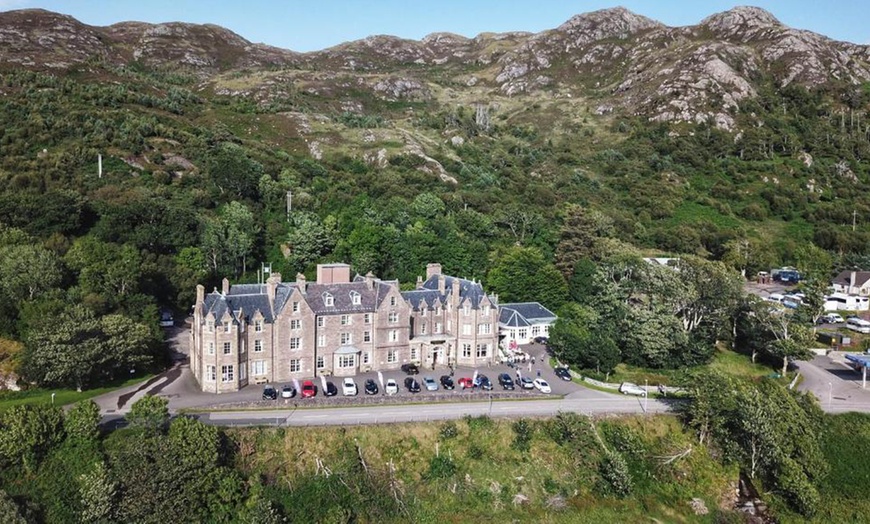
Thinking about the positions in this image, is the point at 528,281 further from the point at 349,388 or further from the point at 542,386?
the point at 349,388

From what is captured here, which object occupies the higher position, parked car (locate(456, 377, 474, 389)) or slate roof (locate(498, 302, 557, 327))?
slate roof (locate(498, 302, 557, 327))

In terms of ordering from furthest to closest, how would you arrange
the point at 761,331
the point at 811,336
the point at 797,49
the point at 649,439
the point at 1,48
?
the point at 797,49 < the point at 1,48 < the point at 761,331 < the point at 811,336 < the point at 649,439

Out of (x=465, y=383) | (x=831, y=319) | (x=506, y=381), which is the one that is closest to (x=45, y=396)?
(x=465, y=383)

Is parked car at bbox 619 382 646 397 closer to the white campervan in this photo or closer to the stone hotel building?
the stone hotel building

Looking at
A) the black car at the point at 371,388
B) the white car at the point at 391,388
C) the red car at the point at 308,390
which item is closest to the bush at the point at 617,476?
the white car at the point at 391,388

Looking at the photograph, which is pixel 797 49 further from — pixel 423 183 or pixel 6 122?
pixel 6 122

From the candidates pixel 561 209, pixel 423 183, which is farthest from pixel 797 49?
pixel 423 183

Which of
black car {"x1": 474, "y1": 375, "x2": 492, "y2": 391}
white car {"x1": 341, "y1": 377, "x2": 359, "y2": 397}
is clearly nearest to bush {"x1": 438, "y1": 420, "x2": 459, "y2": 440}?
black car {"x1": 474, "y1": 375, "x2": 492, "y2": 391}
